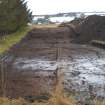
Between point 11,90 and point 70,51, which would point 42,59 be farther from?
point 11,90

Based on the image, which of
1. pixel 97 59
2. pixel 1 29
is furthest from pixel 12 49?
pixel 97 59

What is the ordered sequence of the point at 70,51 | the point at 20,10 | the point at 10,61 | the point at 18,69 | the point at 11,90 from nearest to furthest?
the point at 11,90 < the point at 18,69 < the point at 10,61 < the point at 70,51 < the point at 20,10

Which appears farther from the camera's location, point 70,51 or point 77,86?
point 70,51

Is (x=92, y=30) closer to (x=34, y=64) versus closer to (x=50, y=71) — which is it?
(x=34, y=64)

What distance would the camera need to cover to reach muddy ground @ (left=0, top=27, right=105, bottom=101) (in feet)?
50.1

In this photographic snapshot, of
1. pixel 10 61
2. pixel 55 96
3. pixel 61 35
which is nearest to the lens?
pixel 55 96

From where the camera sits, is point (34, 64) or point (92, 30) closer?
point (34, 64)

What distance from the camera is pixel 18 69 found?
21328mm

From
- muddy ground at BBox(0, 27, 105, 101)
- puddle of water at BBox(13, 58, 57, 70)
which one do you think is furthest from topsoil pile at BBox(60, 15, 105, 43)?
puddle of water at BBox(13, 58, 57, 70)

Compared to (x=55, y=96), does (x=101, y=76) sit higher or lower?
lower

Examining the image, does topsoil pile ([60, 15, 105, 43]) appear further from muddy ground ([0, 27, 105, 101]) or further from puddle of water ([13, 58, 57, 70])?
puddle of water ([13, 58, 57, 70])

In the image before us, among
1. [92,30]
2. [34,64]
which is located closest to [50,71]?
[34,64]

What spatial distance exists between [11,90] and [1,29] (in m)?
19.1

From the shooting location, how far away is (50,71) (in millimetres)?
20500
